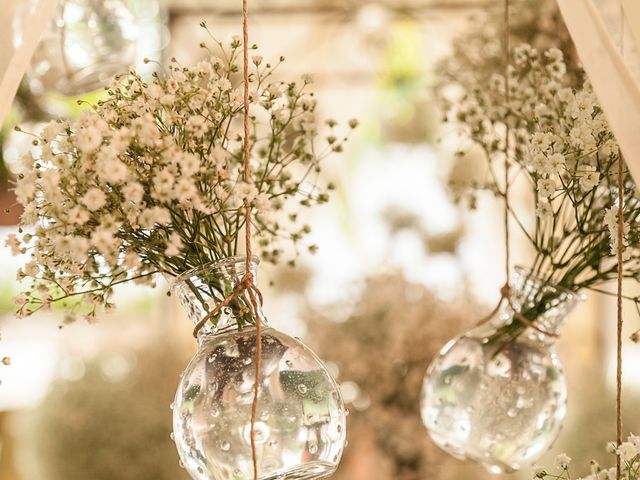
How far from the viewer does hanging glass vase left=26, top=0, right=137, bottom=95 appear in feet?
6.63

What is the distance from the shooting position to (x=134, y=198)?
107 centimetres

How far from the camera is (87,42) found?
6.66 feet

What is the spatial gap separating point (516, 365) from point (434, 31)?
603cm

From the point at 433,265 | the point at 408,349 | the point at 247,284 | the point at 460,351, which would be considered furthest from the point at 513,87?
the point at 433,265

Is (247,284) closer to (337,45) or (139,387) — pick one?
(139,387)

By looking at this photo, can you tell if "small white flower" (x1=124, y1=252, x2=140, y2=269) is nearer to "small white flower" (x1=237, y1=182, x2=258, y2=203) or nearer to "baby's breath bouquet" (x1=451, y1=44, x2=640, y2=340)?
"small white flower" (x1=237, y1=182, x2=258, y2=203)

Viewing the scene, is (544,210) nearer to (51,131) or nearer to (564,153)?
(564,153)

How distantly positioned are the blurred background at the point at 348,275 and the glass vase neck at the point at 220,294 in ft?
0.69

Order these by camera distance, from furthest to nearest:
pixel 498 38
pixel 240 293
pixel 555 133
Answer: pixel 498 38 < pixel 555 133 < pixel 240 293

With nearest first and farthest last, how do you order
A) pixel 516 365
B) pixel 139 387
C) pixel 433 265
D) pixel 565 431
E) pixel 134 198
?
1. pixel 134 198
2. pixel 516 365
3. pixel 565 431
4. pixel 139 387
5. pixel 433 265

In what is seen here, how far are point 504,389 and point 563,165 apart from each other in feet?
1.33

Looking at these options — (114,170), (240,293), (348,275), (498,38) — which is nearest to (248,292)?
(240,293)

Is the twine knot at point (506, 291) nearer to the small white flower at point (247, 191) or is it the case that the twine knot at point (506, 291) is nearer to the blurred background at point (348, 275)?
the blurred background at point (348, 275)

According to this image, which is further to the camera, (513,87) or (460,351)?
(513,87)
